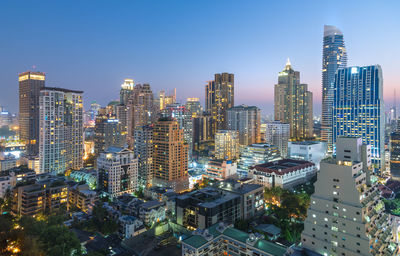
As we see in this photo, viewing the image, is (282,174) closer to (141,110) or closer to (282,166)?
(282,166)

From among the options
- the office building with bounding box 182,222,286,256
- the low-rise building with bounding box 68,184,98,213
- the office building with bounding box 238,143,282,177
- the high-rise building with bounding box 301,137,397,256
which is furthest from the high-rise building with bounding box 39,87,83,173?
the high-rise building with bounding box 301,137,397,256

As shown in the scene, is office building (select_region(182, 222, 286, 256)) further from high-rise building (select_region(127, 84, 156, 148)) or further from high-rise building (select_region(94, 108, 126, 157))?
high-rise building (select_region(127, 84, 156, 148))

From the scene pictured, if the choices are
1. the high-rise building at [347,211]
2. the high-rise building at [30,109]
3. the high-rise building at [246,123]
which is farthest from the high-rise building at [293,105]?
the high-rise building at [30,109]

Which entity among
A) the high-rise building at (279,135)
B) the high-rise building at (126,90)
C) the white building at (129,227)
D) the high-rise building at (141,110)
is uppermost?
the high-rise building at (126,90)

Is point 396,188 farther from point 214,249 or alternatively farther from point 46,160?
point 46,160

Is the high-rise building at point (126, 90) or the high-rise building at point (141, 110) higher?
the high-rise building at point (126, 90)

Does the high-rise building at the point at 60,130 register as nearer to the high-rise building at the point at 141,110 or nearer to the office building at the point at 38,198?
the office building at the point at 38,198
